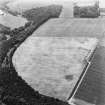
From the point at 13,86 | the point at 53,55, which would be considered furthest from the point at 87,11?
the point at 13,86

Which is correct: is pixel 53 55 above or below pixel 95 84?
below

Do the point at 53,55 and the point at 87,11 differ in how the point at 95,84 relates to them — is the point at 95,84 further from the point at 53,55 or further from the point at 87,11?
the point at 87,11

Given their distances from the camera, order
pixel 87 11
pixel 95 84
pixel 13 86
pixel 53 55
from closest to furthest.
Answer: pixel 13 86
pixel 95 84
pixel 53 55
pixel 87 11

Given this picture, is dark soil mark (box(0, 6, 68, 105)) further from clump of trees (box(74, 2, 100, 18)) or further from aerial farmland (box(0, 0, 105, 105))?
clump of trees (box(74, 2, 100, 18))

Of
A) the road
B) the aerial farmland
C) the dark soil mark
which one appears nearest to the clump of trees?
the aerial farmland

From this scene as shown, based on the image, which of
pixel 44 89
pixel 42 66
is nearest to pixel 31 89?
pixel 44 89

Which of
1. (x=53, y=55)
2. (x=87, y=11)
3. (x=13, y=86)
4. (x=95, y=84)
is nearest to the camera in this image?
(x=13, y=86)

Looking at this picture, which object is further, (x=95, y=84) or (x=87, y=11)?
(x=87, y=11)

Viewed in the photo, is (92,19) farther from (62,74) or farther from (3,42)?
(62,74)

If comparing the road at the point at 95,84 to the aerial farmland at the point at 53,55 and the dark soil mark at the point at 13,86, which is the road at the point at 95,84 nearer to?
the aerial farmland at the point at 53,55

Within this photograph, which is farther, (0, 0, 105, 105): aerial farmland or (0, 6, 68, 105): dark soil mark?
(0, 0, 105, 105): aerial farmland

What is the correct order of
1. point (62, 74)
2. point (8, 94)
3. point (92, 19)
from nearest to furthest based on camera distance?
point (8, 94) < point (62, 74) < point (92, 19)
